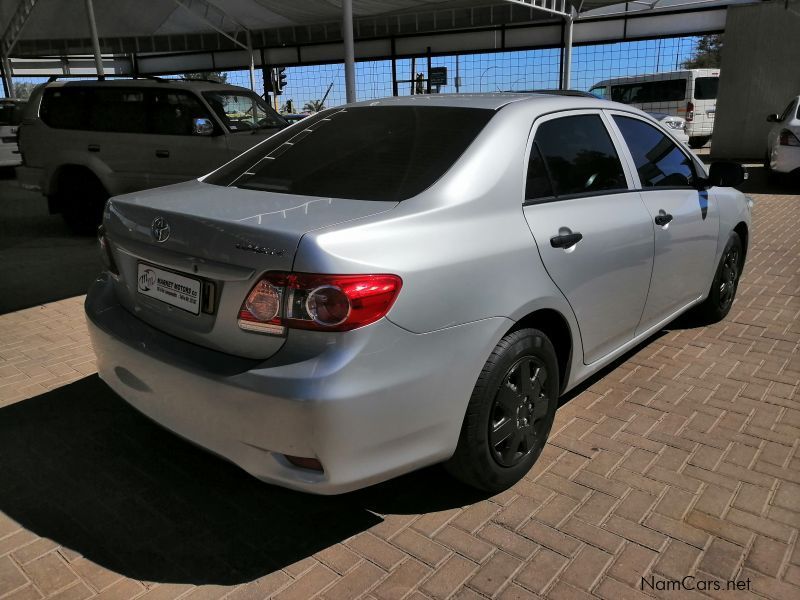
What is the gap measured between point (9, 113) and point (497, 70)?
47.0 feet

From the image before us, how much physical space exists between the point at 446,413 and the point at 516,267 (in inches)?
25.1

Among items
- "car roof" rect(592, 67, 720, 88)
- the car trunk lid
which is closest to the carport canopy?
"car roof" rect(592, 67, 720, 88)

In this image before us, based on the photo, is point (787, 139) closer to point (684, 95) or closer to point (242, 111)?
point (242, 111)

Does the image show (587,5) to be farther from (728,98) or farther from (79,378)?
(79,378)

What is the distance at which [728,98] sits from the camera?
1590 cm

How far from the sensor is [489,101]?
298 centimetres

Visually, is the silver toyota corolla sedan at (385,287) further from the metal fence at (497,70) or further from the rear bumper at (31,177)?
the metal fence at (497,70)

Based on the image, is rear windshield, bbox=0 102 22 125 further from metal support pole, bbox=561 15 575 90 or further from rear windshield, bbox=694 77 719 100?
rear windshield, bbox=694 77 719 100

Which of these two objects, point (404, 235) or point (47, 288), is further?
point (47, 288)

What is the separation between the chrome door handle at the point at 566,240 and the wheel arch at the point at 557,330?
0.91 feet

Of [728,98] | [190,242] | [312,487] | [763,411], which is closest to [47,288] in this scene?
[190,242]

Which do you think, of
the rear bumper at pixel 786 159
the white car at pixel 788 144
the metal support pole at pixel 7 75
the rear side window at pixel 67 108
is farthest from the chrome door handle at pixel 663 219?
the metal support pole at pixel 7 75

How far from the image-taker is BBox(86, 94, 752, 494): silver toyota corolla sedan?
205cm

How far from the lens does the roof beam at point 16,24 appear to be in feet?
59.5
